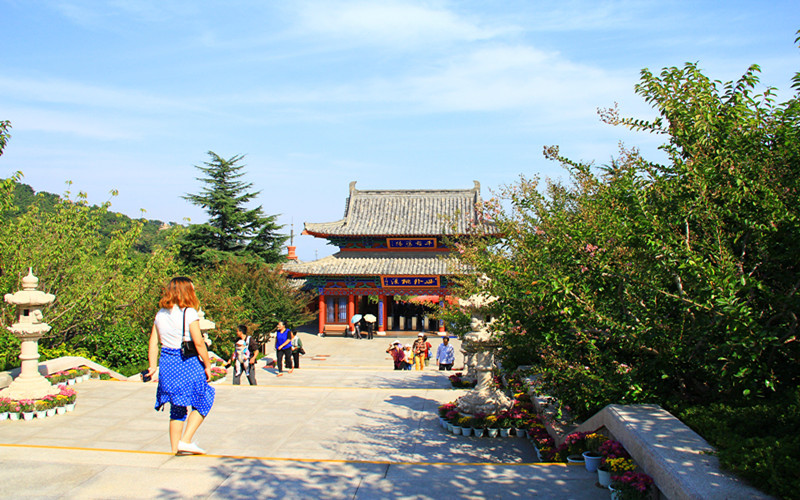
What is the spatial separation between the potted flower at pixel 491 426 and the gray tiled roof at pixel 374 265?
19.7 metres

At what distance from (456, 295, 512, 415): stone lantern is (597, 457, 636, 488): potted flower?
121 inches

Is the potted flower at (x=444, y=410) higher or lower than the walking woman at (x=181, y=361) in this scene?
lower

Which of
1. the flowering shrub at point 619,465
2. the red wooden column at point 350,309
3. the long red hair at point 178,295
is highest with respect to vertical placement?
the long red hair at point 178,295

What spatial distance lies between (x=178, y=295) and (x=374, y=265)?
77.9 ft

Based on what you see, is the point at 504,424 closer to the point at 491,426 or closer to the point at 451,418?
the point at 491,426

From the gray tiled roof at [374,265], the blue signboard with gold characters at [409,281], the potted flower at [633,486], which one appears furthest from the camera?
the blue signboard with gold characters at [409,281]

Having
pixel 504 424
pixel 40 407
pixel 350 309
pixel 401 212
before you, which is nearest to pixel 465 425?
pixel 504 424

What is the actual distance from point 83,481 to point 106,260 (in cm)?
1051

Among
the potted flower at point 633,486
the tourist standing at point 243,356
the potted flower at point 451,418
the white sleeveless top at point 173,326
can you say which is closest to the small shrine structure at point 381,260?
the tourist standing at point 243,356

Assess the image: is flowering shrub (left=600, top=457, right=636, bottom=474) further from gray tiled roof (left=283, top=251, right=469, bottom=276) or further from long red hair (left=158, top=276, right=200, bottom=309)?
gray tiled roof (left=283, top=251, right=469, bottom=276)

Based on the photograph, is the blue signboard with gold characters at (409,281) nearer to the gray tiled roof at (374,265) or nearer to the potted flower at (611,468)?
the gray tiled roof at (374,265)

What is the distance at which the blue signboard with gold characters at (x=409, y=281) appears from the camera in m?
27.8

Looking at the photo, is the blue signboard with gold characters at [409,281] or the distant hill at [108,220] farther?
the distant hill at [108,220]

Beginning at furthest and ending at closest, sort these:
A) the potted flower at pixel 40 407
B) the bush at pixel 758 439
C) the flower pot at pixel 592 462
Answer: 1. the potted flower at pixel 40 407
2. the flower pot at pixel 592 462
3. the bush at pixel 758 439
